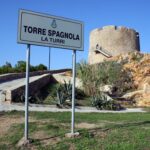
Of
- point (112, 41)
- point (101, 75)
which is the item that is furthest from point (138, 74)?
point (112, 41)

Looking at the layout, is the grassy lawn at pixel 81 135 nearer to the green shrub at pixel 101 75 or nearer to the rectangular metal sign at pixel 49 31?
the rectangular metal sign at pixel 49 31

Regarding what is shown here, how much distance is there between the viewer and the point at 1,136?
8867mm

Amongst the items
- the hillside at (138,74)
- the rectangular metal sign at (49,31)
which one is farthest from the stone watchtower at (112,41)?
the rectangular metal sign at (49,31)

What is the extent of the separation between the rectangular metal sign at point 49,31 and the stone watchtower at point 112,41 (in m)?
32.8

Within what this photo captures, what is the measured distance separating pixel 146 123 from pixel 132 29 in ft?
112

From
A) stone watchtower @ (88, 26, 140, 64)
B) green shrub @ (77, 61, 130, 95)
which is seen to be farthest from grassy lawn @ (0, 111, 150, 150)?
stone watchtower @ (88, 26, 140, 64)

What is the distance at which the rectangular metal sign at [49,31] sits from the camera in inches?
332

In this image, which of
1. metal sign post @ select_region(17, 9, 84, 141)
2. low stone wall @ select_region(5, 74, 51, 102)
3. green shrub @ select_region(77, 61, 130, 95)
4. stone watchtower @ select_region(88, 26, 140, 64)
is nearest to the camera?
metal sign post @ select_region(17, 9, 84, 141)

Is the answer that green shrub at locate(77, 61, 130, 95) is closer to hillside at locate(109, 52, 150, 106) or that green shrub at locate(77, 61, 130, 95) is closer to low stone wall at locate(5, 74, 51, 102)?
hillside at locate(109, 52, 150, 106)

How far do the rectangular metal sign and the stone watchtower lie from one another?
32.8 metres

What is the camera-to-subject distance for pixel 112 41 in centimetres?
4291

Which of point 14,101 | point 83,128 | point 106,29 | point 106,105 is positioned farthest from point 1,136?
point 106,29

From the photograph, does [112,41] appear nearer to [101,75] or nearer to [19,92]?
[101,75]

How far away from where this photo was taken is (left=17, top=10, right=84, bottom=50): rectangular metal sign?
842 cm
